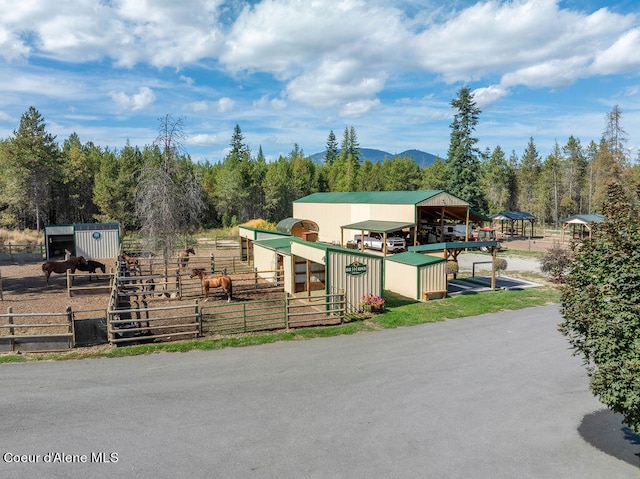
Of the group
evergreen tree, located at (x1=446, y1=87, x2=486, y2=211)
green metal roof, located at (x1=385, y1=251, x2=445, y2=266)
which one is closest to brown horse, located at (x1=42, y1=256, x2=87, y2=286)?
green metal roof, located at (x1=385, y1=251, x2=445, y2=266)

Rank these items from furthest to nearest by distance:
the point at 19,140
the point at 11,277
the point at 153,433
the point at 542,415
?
the point at 19,140
the point at 11,277
the point at 542,415
the point at 153,433

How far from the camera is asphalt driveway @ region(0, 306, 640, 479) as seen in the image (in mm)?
7684

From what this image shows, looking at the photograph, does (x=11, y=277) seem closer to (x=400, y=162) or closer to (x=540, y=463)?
(x=540, y=463)

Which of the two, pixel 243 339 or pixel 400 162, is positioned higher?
pixel 400 162

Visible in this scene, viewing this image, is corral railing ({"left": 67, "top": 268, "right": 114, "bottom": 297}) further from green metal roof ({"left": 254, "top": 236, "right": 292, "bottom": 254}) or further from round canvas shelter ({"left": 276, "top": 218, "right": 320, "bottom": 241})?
round canvas shelter ({"left": 276, "top": 218, "right": 320, "bottom": 241})

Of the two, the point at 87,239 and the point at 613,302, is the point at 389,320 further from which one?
the point at 87,239

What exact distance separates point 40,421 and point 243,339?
22.0 feet

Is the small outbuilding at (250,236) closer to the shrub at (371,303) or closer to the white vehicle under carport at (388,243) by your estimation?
the white vehicle under carport at (388,243)

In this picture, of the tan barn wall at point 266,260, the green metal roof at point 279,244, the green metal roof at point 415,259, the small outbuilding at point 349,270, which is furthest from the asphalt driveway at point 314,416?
the tan barn wall at point 266,260

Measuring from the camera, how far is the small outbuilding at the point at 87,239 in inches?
1293

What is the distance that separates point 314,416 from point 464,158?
51.3m

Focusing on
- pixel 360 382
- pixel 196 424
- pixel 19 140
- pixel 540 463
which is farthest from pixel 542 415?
pixel 19 140

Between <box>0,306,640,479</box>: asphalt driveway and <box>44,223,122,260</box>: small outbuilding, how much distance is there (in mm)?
22941

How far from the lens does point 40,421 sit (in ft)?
30.1
